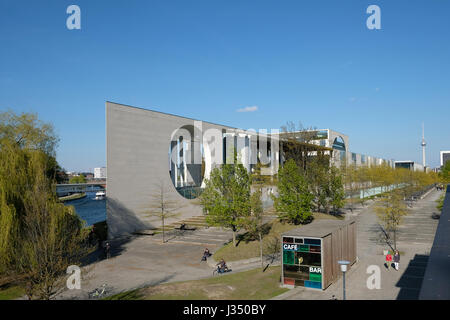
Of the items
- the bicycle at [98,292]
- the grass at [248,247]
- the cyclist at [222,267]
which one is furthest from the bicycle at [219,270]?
the bicycle at [98,292]

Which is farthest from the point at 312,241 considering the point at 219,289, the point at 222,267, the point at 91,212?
the point at 91,212

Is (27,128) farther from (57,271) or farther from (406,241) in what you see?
(406,241)

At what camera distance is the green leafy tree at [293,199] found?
29.6 meters

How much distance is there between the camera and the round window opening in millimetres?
44275

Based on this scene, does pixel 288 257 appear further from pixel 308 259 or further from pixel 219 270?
pixel 219 270

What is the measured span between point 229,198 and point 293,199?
7119 millimetres

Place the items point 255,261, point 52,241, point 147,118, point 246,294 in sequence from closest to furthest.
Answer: point 52,241 → point 246,294 → point 255,261 → point 147,118

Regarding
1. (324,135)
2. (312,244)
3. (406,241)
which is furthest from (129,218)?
(324,135)

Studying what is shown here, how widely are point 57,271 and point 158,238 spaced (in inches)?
705

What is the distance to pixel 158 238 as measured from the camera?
104ft

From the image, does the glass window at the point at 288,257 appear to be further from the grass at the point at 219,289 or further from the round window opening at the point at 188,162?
the round window opening at the point at 188,162

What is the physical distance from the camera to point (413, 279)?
17781 millimetres

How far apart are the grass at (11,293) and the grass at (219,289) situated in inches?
223

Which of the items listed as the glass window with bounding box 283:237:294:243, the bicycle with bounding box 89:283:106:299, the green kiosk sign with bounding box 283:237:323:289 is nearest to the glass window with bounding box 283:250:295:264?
the green kiosk sign with bounding box 283:237:323:289
